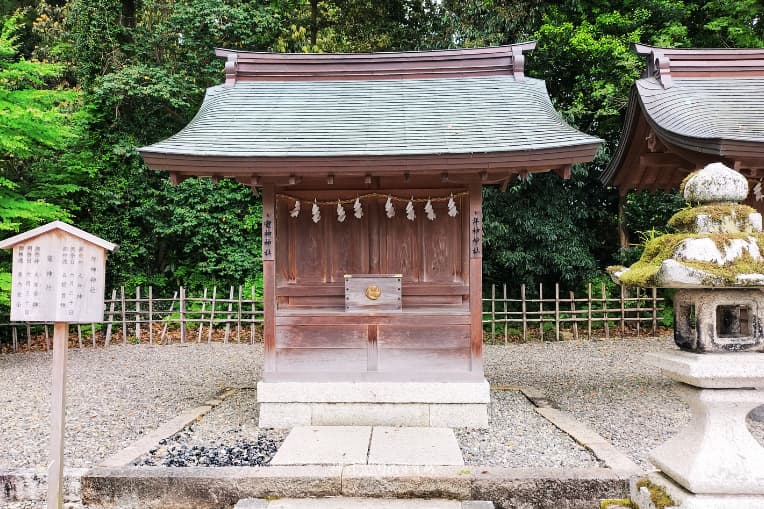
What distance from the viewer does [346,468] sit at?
4.36 m

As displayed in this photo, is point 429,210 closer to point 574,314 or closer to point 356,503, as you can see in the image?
point 356,503

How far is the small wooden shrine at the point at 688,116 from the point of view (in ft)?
20.4

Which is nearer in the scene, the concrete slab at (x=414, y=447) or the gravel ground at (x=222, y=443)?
the concrete slab at (x=414, y=447)

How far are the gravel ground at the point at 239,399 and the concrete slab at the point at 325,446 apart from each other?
0.72 meters

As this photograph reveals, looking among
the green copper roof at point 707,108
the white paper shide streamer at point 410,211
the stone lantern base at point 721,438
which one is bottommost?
the stone lantern base at point 721,438

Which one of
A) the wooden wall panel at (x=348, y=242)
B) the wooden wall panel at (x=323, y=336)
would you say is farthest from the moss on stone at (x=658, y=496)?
the wooden wall panel at (x=348, y=242)

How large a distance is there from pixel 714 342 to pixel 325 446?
3.60m

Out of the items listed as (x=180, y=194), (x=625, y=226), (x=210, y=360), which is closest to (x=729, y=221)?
(x=210, y=360)

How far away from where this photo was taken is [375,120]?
642 centimetres

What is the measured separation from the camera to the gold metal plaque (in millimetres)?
6016

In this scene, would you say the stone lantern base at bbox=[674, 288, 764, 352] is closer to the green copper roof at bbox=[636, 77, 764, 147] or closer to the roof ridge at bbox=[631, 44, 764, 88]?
the green copper roof at bbox=[636, 77, 764, 147]

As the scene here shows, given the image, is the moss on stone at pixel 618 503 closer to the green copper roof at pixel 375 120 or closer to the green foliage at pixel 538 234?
the green copper roof at pixel 375 120

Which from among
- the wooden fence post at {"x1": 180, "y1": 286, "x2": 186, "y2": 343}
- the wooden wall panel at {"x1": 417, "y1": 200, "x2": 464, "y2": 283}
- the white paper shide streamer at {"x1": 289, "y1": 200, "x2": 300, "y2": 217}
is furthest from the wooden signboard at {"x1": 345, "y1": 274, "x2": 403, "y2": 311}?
the wooden fence post at {"x1": 180, "y1": 286, "x2": 186, "y2": 343}

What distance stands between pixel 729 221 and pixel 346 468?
3.51 metres
